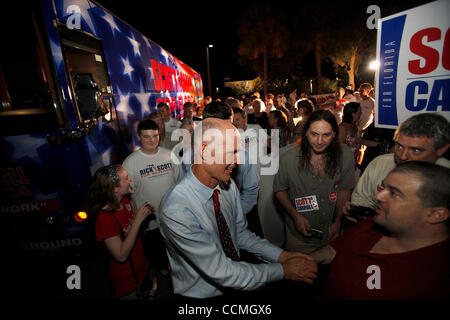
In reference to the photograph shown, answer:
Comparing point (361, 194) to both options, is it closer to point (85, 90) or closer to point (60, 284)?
point (85, 90)

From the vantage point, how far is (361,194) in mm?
2518

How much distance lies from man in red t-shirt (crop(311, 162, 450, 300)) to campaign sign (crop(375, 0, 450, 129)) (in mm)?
1742

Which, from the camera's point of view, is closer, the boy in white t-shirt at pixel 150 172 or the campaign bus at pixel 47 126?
the campaign bus at pixel 47 126

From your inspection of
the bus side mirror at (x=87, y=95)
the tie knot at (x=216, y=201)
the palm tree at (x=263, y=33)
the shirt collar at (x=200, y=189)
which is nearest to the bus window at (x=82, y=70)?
the bus side mirror at (x=87, y=95)

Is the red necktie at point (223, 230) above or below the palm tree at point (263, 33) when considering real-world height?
below

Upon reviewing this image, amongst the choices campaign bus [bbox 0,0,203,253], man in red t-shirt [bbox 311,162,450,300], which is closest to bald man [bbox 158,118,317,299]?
man in red t-shirt [bbox 311,162,450,300]

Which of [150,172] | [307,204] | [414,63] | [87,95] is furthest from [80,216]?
[414,63]

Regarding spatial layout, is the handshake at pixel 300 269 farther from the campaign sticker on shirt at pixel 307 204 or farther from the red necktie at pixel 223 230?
the campaign sticker on shirt at pixel 307 204

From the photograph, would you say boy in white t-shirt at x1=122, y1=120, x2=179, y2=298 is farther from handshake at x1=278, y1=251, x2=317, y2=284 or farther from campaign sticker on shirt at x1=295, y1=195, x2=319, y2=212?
handshake at x1=278, y1=251, x2=317, y2=284

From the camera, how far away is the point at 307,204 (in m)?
2.74

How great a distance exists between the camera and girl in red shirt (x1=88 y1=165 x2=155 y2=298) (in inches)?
88.1

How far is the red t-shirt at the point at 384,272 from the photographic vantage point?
133 centimetres

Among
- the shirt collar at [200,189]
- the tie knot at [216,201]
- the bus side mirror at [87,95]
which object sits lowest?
the tie knot at [216,201]
